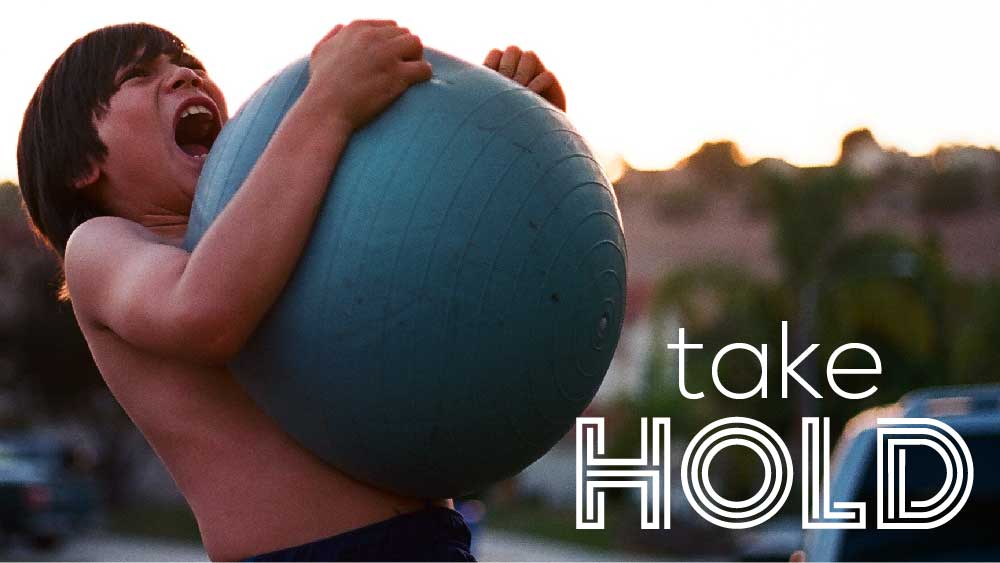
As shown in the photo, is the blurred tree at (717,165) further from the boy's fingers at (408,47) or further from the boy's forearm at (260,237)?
the boy's forearm at (260,237)

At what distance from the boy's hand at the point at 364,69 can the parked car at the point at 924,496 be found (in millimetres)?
3100

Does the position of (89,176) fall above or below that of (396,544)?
above

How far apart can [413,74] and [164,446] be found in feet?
2.27

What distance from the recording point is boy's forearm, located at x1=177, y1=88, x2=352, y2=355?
7.55 ft

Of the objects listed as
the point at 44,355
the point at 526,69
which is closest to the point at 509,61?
the point at 526,69

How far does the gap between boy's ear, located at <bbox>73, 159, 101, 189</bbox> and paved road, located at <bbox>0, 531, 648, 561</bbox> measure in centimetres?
2234

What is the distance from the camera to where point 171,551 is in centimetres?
3159

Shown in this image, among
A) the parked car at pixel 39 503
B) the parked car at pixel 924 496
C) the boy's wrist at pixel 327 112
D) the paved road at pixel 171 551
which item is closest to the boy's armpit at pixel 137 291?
the boy's wrist at pixel 327 112

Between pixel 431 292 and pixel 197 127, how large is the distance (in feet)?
2.05

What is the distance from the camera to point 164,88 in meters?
2.67

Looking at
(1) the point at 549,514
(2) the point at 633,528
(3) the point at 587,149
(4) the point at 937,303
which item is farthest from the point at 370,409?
(1) the point at 549,514

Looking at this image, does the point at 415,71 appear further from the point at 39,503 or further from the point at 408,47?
the point at 39,503

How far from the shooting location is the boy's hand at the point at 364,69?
2.39m

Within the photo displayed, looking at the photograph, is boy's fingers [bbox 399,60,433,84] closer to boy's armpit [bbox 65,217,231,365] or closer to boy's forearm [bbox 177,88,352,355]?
boy's forearm [bbox 177,88,352,355]
